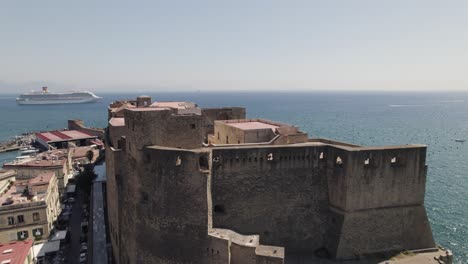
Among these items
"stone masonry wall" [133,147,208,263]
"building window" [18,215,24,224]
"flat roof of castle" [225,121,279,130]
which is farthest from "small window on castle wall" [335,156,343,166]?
"building window" [18,215,24,224]

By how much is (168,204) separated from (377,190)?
14971mm

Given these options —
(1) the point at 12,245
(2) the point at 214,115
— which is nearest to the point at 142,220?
(1) the point at 12,245

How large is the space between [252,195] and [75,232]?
24.2 meters

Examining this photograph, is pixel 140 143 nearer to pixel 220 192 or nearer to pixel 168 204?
pixel 168 204

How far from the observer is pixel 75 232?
4003 centimetres

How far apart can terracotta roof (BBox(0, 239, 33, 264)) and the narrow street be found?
405 centimetres

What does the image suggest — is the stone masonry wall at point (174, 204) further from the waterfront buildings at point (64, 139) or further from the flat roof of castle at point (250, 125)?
the waterfront buildings at point (64, 139)

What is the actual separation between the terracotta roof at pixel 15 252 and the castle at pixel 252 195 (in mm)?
7871

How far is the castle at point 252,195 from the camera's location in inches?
839

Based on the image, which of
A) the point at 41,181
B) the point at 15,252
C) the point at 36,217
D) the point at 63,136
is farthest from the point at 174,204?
the point at 63,136

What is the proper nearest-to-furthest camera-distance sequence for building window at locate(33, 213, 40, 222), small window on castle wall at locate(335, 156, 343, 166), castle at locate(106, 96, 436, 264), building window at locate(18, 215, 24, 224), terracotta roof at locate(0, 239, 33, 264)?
castle at locate(106, 96, 436, 264), small window on castle wall at locate(335, 156, 343, 166), terracotta roof at locate(0, 239, 33, 264), building window at locate(18, 215, 24, 224), building window at locate(33, 213, 40, 222)

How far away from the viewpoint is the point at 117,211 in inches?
1026

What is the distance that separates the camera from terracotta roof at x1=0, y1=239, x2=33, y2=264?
27.8 metres

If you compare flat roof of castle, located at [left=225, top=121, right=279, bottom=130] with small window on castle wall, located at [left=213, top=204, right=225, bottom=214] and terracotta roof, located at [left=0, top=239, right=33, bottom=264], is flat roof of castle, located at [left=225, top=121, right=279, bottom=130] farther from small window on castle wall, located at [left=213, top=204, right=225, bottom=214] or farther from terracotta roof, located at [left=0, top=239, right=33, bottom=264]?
terracotta roof, located at [left=0, top=239, right=33, bottom=264]
